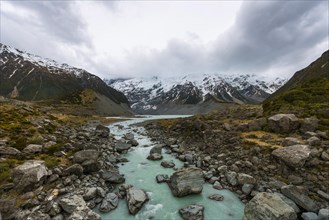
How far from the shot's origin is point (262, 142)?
27.6m

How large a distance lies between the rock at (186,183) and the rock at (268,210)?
5.40 m

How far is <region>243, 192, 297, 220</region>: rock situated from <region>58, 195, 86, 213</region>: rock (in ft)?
39.9

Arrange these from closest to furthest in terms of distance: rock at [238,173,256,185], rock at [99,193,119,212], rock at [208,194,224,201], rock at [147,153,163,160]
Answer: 1. rock at [99,193,119,212]
2. rock at [208,194,224,201]
3. rock at [238,173,256,185]
4. rock at [147,153,163,160]

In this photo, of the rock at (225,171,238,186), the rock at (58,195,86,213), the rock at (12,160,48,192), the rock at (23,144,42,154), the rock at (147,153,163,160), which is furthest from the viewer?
the rock at (147,153,163,160)

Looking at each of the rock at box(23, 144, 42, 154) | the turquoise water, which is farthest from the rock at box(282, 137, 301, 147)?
the rock at box(23, 144, 42, 154)

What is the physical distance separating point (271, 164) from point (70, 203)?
19654 millimetres

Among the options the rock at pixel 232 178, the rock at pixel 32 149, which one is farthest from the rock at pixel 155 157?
the rock at pixel 32 149

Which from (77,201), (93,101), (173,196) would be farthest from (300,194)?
(93,101)

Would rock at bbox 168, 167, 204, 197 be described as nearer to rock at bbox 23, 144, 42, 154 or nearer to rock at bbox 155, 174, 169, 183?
rock at bbox 155, 174, 169, 183

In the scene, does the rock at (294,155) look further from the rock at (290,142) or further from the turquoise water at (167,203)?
the turquoise water at (167,203)

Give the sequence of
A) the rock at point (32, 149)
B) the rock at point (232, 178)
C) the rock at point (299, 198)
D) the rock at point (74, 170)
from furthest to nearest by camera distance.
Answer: the rock at point (32, 149) → the rock at point (74, 170) → the rock at point (232, 178) → the rock at point (299, 198)

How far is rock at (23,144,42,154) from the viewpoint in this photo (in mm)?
24717

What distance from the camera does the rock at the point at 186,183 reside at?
1877 centimetres

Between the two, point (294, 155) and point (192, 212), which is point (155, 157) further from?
point (294, 155)
